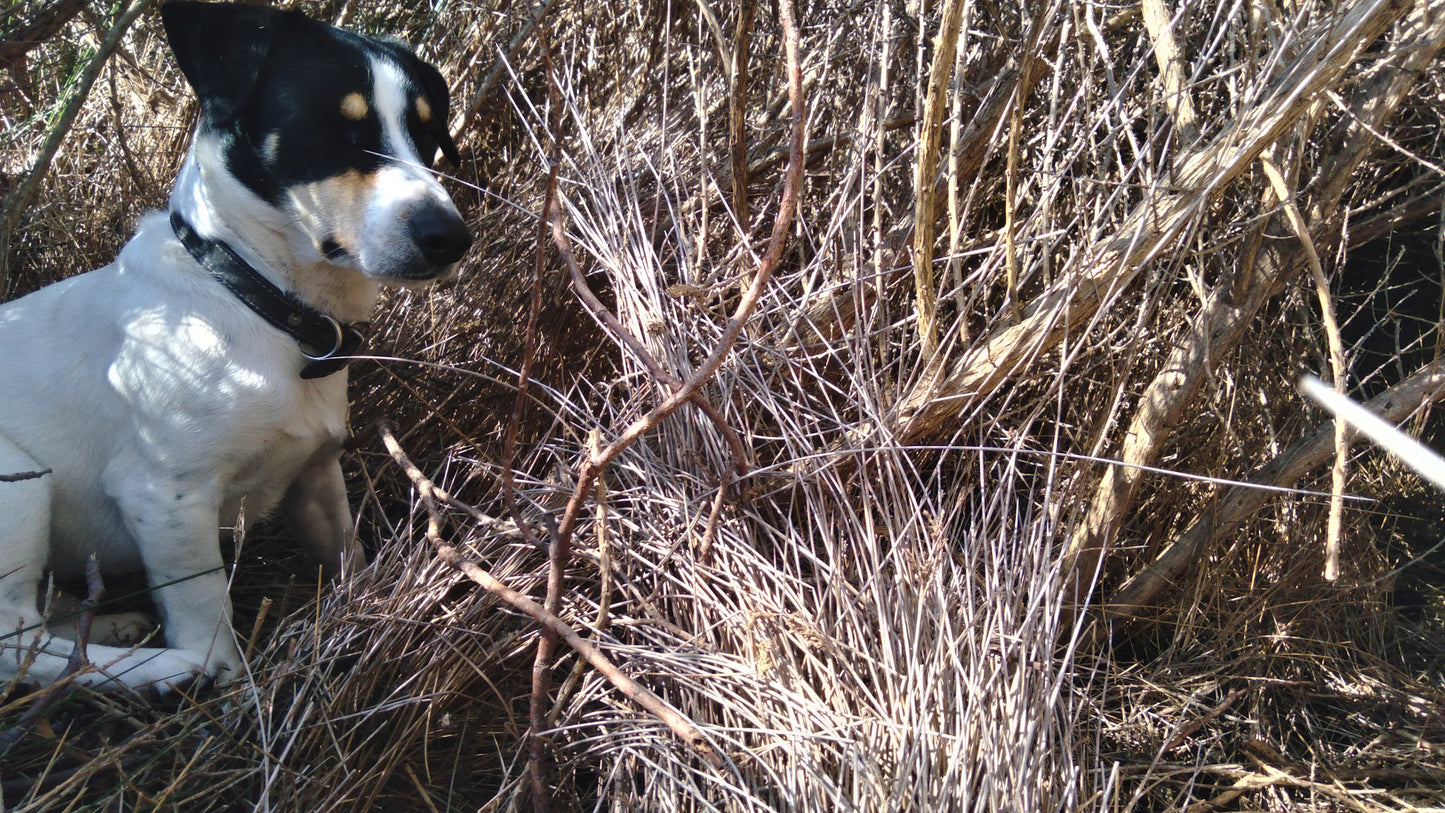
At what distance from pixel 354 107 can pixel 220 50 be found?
0.81ft

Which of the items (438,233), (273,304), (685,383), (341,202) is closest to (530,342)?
(685,383)

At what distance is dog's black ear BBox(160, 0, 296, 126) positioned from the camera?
1.78 metres

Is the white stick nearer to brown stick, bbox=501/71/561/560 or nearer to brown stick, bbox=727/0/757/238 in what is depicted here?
brown stick, bbox=501/71/561/560

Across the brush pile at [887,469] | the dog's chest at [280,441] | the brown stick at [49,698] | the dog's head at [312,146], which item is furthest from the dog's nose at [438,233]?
the brown stick at [49,698]

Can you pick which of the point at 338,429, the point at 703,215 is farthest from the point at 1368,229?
the point at 338,429

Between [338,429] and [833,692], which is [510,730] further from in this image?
[338,429]

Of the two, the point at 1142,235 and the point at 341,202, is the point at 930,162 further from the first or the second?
the point at 341,202

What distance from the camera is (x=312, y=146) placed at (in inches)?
69.8

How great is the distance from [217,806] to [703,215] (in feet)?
4.51

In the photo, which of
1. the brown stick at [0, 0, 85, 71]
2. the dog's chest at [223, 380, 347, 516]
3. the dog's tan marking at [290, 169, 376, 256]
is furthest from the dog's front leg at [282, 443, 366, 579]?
the brown stick at [0, 0, 85, 71]

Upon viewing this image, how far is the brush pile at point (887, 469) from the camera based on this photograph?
1.57m

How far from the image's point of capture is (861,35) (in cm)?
223

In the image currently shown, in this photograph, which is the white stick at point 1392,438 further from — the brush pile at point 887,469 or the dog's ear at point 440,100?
the dog's ear at point 440,100

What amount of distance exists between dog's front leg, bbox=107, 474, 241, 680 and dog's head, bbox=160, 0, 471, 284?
50 centimetres
